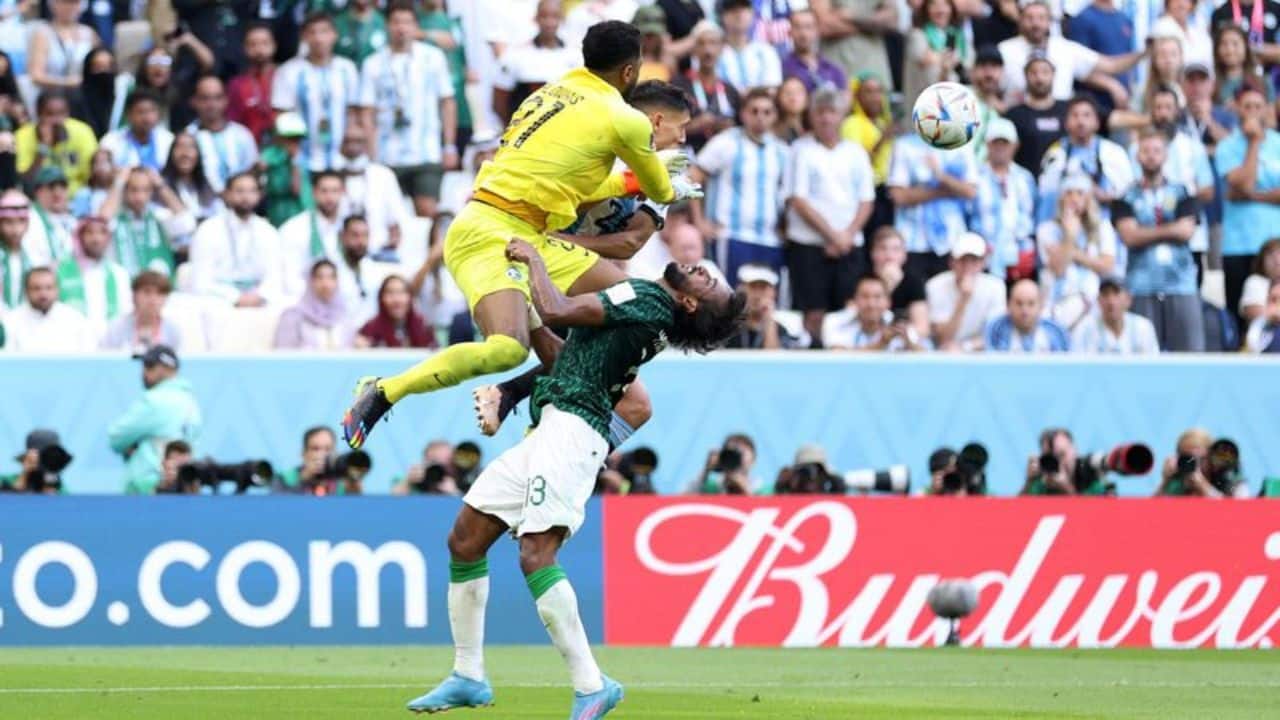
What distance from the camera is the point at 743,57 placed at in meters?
24.3

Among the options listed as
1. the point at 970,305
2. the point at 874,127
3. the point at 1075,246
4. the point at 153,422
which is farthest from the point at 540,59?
the point at 153,422

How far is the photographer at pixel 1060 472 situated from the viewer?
20.0 m

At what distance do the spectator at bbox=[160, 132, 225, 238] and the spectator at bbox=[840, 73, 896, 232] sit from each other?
5.72 m

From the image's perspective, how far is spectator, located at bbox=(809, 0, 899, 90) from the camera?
25062 mm

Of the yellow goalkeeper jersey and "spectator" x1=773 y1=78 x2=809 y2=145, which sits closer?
the yellow goalkeeper jersey

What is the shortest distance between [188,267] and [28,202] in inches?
56.0

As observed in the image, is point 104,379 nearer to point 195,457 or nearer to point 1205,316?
point 195,457

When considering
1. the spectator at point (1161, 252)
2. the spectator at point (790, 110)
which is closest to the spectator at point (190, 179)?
the spectator at point (790, 110)

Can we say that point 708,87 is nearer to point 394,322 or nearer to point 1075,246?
point 1075,246

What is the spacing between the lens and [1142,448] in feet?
63.1

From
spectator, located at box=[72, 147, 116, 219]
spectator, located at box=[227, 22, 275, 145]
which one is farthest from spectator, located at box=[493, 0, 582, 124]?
spectator, located at box=[72, 147, 116, 219]

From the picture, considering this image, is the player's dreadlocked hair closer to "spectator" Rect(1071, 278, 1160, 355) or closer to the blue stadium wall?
the blue stadium wall

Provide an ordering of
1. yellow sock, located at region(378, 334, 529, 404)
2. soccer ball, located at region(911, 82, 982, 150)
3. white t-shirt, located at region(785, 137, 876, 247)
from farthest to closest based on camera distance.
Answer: white t-shirt, located at region(785, 137, 876, 247) < soccer ball, located at region(911, 82, 982, 150) < yellow sock, located at region(378, 334, 529, 404)

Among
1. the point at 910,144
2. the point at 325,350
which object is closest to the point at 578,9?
the point at 910,144
